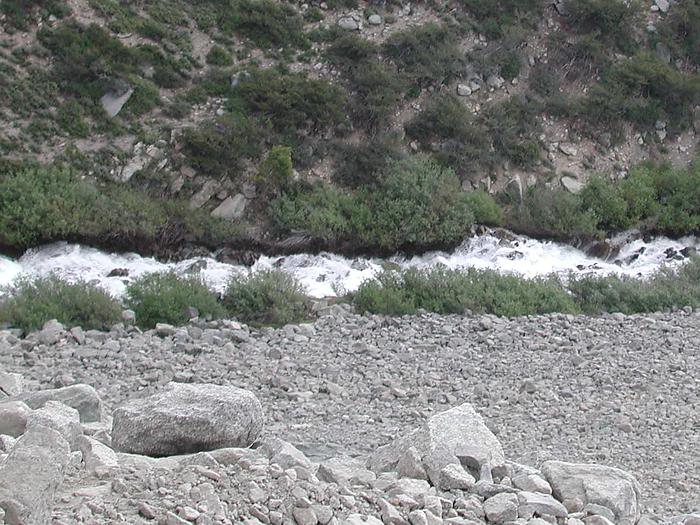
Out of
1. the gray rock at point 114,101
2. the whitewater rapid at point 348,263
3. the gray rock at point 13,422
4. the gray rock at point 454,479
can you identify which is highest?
the gray rock at point 454,479

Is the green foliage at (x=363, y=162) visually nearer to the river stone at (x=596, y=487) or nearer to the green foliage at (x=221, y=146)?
the green foliage at (x=221, y=146)

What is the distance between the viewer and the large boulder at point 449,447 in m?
6.64

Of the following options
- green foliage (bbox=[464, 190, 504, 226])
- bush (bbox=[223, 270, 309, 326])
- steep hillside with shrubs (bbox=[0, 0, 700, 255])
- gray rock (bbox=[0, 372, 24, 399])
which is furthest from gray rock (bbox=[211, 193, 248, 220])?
gray rock (bbox=[0, 372, 24, 399])

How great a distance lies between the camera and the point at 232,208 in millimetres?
23969

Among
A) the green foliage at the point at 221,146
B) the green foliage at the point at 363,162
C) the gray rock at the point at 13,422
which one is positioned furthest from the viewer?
the green foliage at the point at 363,162

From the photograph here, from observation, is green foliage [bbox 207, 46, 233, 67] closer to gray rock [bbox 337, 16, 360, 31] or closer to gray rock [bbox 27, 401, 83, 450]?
gray rock [bbox 337, 16, 360, 31]

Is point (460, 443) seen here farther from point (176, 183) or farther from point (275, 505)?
A: point (176, 183)

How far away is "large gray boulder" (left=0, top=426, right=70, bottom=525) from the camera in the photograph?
14.6ft

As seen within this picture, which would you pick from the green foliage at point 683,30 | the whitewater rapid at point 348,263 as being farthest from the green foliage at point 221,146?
the green foliage at point 683,30

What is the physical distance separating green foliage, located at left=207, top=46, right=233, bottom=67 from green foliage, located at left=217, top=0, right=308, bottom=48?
1245 millimetres

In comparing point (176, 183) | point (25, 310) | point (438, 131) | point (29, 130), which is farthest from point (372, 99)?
point (25, 310)

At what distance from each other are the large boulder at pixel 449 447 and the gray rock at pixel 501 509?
549 millimetres

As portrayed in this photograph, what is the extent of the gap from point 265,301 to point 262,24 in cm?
1534

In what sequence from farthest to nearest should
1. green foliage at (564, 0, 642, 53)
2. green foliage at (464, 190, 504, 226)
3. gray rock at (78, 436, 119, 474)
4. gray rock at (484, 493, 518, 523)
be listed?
green foliage at (564, 0, 642, 53)
green foliage at (464, 190, 504, 226)
gray rock at (78, 436, 119, 474)
gray rock at (484, 493, 518, 523)
